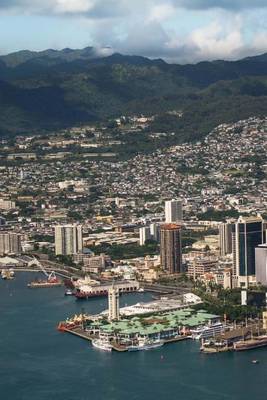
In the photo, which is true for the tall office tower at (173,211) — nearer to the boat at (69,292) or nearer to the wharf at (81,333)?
the boat at (69,292)

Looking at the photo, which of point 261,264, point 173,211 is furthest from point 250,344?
point 173,211

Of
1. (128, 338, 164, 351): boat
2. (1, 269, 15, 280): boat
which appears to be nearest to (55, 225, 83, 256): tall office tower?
(1, 269, 15, 280): boat

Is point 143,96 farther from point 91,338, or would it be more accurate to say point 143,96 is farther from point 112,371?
point 112,371

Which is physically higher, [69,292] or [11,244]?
[11,244]

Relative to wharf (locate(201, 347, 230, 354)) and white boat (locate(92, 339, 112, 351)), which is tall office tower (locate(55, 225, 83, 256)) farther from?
wharf (locate(201, 347, 230, 354))

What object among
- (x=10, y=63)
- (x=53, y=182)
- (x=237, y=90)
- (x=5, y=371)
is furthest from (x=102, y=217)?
(x=10, y=63)

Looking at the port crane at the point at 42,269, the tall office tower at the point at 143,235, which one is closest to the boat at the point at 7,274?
the port crane at the point at 42,269
